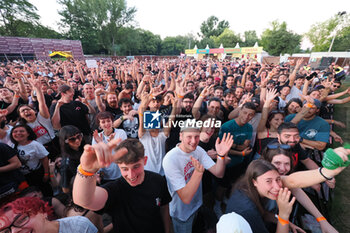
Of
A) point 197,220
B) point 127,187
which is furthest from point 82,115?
point 197,220

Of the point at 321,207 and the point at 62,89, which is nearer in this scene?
the point at 321,207

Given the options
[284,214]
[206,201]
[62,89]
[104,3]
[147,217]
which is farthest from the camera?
[104,3]

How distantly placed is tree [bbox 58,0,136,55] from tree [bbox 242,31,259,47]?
4193cm

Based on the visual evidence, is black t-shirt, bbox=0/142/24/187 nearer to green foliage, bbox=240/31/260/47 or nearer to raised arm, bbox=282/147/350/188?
raised arm, bbox=282/147/350/188

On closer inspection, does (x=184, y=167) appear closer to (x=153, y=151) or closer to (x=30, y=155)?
(x=153, y=151)

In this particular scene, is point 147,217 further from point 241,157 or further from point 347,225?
point 347,225

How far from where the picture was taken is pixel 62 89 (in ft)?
12.1

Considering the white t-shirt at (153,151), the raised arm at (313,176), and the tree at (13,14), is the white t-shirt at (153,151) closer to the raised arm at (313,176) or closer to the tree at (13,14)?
the raised arm at (313,176)

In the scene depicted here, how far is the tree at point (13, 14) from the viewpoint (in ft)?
98.3

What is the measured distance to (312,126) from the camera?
118 inches

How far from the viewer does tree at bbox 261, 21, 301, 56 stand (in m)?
40.0

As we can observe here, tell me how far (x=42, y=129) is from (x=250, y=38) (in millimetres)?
69724

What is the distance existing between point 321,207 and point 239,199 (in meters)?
2.50

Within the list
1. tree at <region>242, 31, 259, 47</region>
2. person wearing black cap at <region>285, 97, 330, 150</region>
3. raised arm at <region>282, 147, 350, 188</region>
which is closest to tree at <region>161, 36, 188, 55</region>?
tree at <region>242, 31, 259, 47</region>
